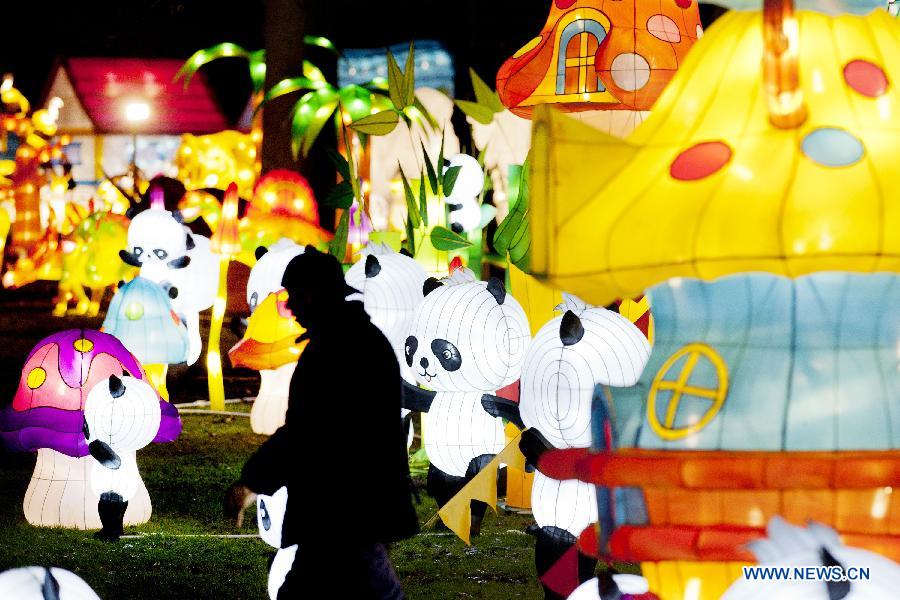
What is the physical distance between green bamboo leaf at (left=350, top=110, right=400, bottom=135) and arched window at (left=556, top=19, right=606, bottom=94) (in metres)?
1.33

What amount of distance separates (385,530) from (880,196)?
178 centimetres

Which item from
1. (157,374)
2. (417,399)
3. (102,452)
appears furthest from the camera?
(157,374)

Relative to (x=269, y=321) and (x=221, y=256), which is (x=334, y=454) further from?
(x=221, y=256)

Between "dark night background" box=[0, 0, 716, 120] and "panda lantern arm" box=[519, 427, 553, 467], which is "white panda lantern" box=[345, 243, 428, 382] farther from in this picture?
"dark night background" box=[0, 0, 716, 120]

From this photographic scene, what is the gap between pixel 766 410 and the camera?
325 cm

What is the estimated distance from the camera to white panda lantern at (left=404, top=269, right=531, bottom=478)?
6.43m

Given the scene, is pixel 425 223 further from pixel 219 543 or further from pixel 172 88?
pixel 172 88

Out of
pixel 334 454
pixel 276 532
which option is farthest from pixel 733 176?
pixel 276 532

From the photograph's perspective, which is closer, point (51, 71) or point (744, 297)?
point (744, 297)

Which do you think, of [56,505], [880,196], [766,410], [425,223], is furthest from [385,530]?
[425,223]

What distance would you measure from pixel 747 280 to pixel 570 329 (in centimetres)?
186

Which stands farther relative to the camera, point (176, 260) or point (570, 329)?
point (176, 260)

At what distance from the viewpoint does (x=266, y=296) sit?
29.9 ft

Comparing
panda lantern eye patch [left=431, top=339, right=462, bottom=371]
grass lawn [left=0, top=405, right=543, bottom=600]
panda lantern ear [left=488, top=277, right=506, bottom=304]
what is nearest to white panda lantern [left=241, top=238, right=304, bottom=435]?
grass lawn [left=0, top=405, right=543, bottom=600]
